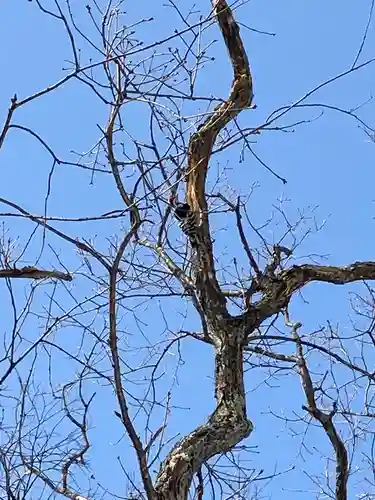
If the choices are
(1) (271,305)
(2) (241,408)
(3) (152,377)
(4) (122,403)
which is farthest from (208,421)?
(4) (122,403)

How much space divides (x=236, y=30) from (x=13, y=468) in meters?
1.99

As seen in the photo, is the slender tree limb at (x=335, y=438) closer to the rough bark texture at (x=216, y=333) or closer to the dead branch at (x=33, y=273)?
the rough bark texture at (x=216, y=333)

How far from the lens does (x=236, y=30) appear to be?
319 centimetres

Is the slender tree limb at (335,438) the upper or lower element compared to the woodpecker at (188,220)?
lower

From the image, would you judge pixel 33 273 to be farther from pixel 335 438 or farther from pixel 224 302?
pixel 335 438

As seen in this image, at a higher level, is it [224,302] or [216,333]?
[224,302]

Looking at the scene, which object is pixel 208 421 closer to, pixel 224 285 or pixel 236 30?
pixel 224 285

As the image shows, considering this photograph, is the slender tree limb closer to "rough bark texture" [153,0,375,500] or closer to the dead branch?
"rough bark texture" [153,0,375,500]

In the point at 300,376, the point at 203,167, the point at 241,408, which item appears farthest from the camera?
the point at 300,376

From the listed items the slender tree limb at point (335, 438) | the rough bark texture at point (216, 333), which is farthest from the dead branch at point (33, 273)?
the slender tree limb at point (335, 438)

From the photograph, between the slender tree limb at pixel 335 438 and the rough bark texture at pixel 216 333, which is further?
the slender tree limb at pixel 335 438

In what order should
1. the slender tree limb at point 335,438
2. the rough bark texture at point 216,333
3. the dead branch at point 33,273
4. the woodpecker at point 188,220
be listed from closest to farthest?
the rough bark texture at point 216,333, the dead branch at point 33,273, the woodpecker at point 188,220, the slender tree limb at point 335,438

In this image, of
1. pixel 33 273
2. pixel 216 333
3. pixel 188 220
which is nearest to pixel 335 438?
pixel 216 333

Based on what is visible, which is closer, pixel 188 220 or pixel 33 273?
pixel 33 273
